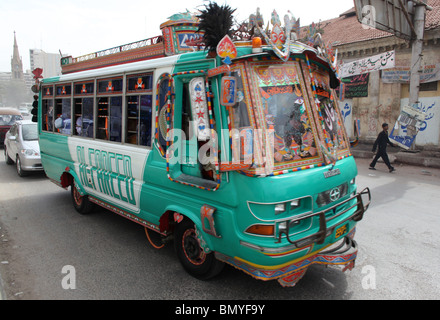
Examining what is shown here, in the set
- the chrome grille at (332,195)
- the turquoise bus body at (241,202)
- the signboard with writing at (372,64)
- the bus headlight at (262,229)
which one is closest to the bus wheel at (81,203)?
the turquoise bus body at (241,202)

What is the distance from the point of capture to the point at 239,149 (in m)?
3.15

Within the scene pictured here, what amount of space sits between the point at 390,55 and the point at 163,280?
1290cm

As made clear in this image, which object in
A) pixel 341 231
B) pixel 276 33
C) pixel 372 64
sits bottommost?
pixel 341 231

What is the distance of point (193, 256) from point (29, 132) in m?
9.34

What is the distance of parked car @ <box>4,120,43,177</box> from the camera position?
32.2 feet

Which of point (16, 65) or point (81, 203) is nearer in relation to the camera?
point (81, 203)

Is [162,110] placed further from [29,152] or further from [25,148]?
[25,148]

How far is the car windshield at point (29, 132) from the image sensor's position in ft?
34.9

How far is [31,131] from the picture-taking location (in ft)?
35.8

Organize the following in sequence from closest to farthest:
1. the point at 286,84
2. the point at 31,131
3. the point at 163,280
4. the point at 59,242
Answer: the point at 286,84 → the point at 163,280 → the point at 59,242 → the point at 31,131

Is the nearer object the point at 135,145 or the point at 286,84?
the point at 286,84

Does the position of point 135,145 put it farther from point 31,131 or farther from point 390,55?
point 390,55

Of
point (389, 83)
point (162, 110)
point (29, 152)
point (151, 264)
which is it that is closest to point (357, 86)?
point (389, 83)
